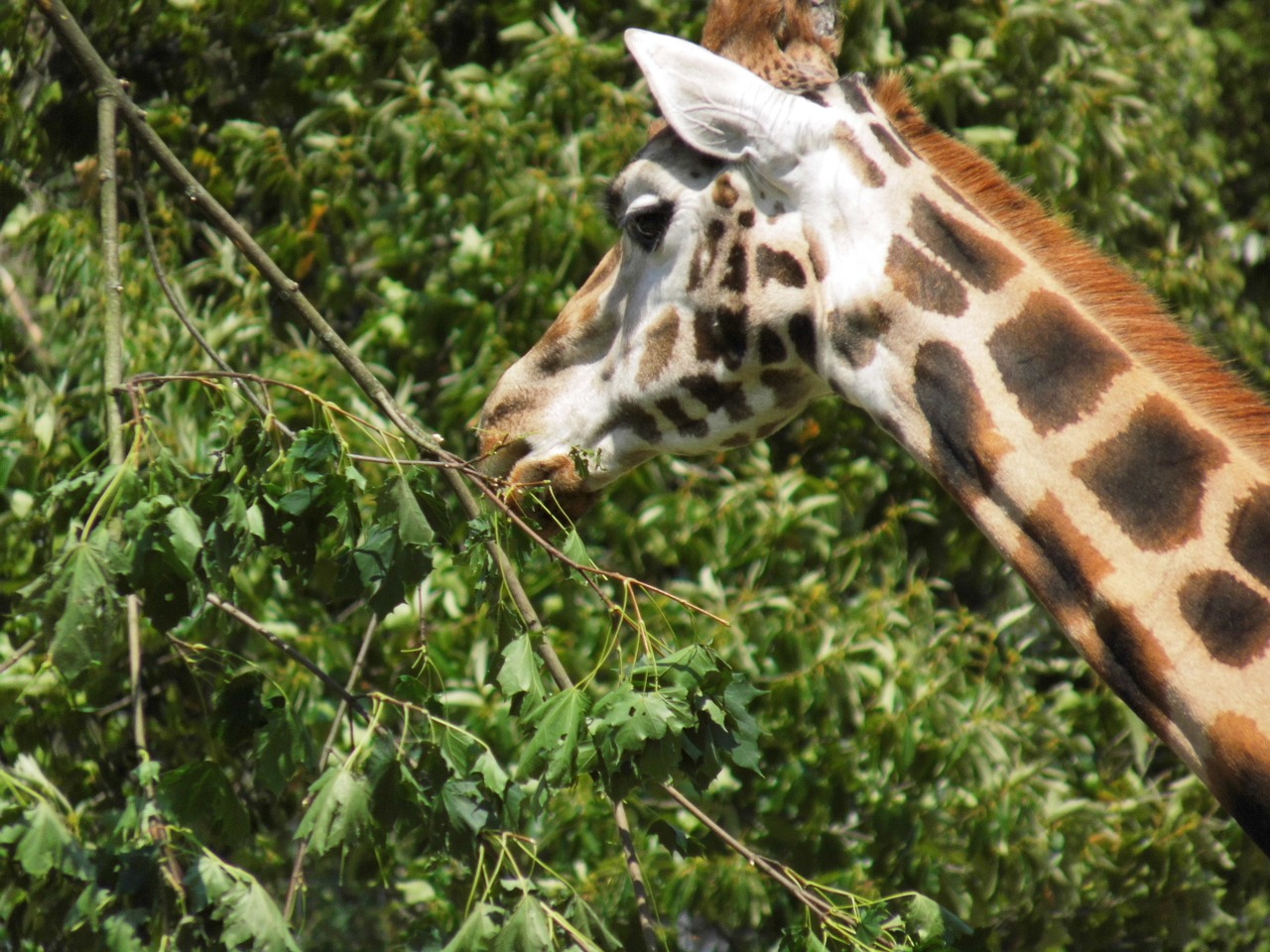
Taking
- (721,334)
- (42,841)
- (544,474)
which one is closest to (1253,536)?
(721,334)

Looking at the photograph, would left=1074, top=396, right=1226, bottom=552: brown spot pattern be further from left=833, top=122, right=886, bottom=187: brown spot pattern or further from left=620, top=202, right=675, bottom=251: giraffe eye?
left=620, top=202, right=675, bottom=251: giraffe eye

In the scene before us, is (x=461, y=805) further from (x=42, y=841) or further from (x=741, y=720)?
(x=42, y=841)

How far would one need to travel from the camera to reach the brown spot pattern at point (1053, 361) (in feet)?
6.55

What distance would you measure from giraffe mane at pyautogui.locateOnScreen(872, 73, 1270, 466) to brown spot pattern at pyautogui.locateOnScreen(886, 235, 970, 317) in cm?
16

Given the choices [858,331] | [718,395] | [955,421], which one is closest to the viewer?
[955,421]

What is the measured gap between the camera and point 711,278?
7.61ft

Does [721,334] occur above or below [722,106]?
below

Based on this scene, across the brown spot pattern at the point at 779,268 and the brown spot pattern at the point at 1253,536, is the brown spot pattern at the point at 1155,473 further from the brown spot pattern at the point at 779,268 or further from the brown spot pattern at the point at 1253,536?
the brown spot pattern at the point at 779,268

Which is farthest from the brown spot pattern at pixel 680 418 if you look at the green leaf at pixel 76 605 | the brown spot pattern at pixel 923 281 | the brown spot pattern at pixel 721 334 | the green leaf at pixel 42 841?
the green leaf at pixel 42 841

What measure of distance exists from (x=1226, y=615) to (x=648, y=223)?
113 centimetres

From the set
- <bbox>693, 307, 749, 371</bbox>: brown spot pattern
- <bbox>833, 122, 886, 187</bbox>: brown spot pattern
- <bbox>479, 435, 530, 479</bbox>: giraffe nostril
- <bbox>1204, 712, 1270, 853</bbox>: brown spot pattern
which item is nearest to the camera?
<bbox>1204, 712, 1270, 853</bbox>: brown spot pattern

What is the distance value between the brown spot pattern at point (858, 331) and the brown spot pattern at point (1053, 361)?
0.57 feet

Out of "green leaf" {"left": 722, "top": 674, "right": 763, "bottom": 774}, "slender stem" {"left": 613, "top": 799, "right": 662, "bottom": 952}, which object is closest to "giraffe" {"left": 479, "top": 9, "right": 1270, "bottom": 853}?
"green leaf" {"left": 722, "top": 674, "right": 763, "bottom": 774}

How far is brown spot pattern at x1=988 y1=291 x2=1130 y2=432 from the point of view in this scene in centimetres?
200
